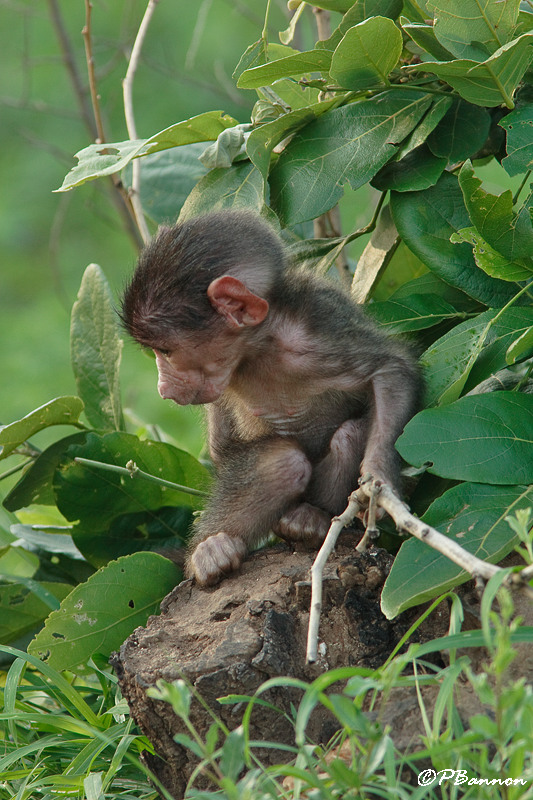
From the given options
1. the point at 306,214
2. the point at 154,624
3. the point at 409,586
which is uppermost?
the point at 306,214

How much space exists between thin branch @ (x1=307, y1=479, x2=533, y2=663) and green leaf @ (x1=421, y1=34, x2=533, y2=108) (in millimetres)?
1240

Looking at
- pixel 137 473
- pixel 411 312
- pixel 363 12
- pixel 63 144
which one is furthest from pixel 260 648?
pixel 63 144

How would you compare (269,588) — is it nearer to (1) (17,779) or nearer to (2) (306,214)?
(1) (17,779)

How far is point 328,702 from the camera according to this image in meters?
1.57

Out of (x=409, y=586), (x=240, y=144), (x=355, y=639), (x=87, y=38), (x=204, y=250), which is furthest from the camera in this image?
(x=87, y=38)

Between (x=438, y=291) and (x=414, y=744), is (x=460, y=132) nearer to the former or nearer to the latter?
(x=438, y=291)

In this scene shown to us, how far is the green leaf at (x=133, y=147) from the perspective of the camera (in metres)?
2.89

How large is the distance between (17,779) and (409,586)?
1.27 meters

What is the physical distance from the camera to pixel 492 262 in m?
2.68

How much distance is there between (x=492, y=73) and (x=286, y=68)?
0.63 m

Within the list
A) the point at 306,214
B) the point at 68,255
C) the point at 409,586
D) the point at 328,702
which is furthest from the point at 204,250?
the point at 68,255

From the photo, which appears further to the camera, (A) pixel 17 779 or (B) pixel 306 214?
(B) pixel 306 214

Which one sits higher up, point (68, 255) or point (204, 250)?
point (204, 250)

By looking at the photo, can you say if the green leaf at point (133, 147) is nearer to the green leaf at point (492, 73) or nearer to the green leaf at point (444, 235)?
the green leaf at point (444, 235)
